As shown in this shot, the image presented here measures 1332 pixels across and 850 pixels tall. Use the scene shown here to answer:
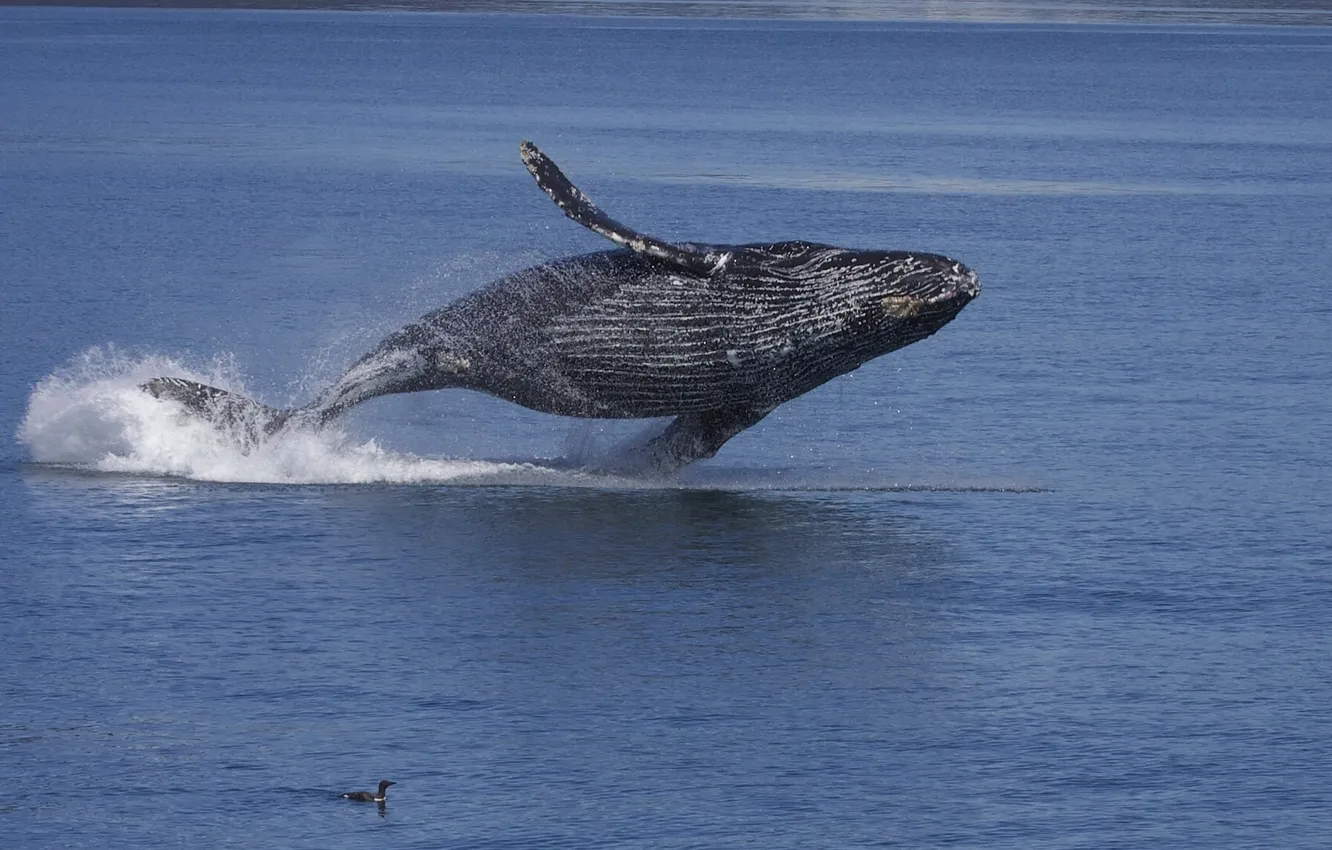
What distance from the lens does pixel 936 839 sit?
599 inches

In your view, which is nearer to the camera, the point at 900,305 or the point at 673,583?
the point at 673,583

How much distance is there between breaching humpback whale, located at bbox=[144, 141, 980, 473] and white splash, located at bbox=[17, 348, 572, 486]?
26.9 inches

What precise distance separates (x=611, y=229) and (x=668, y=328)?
1353 mm

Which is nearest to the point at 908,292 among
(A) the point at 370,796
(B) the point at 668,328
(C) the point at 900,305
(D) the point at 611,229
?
(C) the point at 900,305

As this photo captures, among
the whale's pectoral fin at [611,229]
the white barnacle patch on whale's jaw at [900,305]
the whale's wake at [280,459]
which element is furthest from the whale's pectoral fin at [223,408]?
the white barnacle patch on whale's jaw at [900,305]

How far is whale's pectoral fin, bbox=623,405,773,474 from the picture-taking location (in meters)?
23.3

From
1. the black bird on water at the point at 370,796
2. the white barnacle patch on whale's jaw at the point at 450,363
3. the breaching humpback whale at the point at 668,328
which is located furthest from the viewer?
the white barnacle patch on whale's jaw at the point at 450,363

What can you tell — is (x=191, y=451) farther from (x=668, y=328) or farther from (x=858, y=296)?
(x=858, y=296)

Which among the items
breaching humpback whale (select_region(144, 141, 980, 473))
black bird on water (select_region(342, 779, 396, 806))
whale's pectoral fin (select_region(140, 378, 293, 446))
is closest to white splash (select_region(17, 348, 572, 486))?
whale's pectoral fin (select_region(140, 378, 293, 446))

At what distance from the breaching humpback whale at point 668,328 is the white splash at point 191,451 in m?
0.68

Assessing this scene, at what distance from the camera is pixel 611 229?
70.0 feet

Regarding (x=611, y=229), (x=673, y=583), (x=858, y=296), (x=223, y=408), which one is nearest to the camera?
(x=673, y=583)

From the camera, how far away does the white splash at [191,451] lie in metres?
24.4

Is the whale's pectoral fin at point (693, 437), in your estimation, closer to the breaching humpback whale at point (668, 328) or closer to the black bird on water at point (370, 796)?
the breaching humpback whale at point (668, 328)
